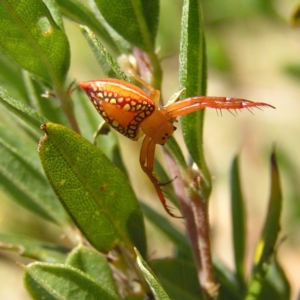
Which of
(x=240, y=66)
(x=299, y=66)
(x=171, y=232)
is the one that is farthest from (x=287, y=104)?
(x=171, y=232)

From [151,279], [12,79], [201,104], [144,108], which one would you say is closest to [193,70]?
[201,104]

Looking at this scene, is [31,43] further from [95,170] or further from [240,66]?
[240,66]

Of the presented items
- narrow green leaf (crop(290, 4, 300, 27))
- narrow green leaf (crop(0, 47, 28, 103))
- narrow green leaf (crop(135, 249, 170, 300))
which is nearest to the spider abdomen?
narrow green leaf (crop(0, 47, 28, 103))

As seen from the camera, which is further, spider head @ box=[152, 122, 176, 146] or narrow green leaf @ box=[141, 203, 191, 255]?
narrow green leaf @ box=[141, 203, 191, 255]

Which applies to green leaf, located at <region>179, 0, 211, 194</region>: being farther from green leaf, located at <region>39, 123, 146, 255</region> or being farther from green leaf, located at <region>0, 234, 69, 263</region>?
green leaf, located at <region>0, 234, 69, 263</region>

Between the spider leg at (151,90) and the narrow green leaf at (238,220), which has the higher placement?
the spider leg at (151,90)

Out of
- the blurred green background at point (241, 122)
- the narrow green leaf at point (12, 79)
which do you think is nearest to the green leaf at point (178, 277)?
the narrow green leaf at point (12, 79)

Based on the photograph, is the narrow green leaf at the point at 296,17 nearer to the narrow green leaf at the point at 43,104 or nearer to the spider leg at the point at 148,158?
the spider leg at the point at 148,158
